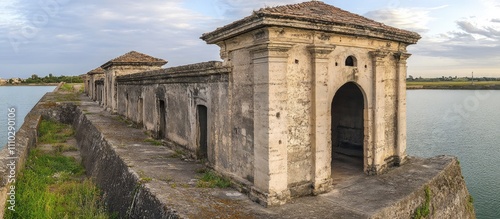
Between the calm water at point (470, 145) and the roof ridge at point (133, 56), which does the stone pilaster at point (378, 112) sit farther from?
the roof ridge at point (133, 56)

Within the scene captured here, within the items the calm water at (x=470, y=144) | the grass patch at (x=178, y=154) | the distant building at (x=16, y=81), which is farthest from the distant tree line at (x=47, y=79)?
the grass patch at (x=178, y=154)

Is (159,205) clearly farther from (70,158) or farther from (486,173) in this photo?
(486,173)

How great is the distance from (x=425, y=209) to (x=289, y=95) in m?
3.86

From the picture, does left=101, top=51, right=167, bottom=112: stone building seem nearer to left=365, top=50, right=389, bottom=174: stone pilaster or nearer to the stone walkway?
the stone walkway

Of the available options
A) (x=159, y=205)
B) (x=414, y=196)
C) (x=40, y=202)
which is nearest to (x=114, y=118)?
(x=40, y=202)

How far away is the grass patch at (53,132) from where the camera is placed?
1893 centimetres

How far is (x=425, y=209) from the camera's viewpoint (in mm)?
8016

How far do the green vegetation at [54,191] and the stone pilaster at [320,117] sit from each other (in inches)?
184

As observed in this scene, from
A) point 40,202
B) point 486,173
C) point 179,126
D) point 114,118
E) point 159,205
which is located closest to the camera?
point 159,205

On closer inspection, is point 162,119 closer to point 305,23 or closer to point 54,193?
point 54,193

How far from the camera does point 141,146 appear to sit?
40.5 ft

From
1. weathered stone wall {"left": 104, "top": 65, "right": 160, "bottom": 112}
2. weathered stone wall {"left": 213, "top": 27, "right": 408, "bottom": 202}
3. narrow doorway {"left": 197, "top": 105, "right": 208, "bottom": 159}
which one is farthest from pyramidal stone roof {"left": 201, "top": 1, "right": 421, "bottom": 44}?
weathered stone wall {"left": 104, "top": 65, "right": 160, "bottom": 112}

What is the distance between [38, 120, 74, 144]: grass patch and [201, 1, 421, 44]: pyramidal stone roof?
13.5 metres

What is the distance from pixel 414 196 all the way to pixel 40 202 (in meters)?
8.26
